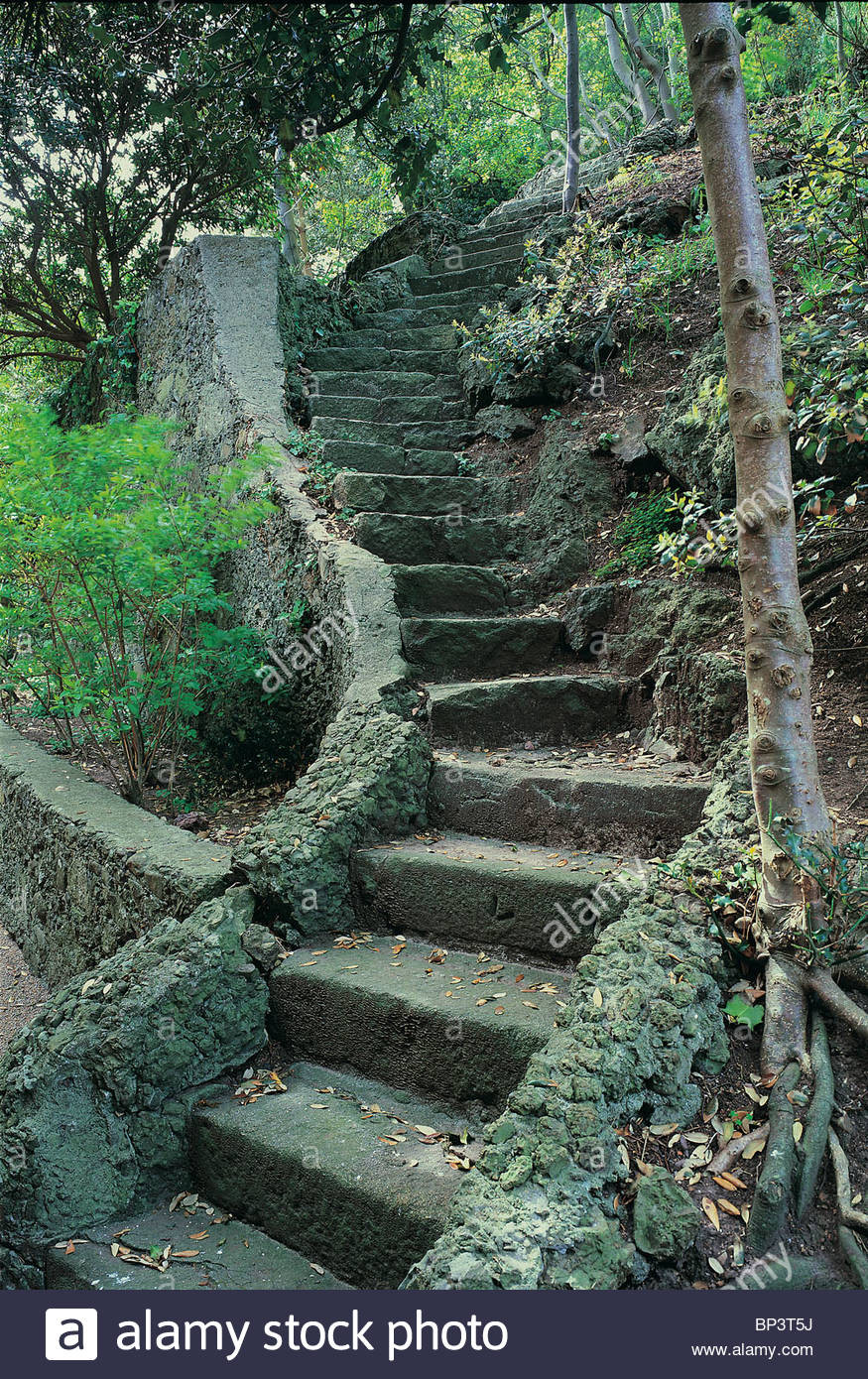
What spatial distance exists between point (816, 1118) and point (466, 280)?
28.2 feet

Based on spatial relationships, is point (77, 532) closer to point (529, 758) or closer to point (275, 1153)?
point (529, 758)

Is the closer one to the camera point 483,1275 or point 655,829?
point 483,1275

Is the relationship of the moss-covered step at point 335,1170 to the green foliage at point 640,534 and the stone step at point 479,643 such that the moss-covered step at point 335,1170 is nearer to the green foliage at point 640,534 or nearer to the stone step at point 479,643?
the stone step at point 479,643

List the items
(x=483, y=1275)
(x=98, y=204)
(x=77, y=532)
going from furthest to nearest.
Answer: (x=98, y=204), (x=77, y=532), (x=483, y=1275)

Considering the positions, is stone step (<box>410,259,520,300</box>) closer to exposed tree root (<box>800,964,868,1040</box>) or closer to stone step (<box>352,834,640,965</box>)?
stone step (<box>352,834,640,965</box>)

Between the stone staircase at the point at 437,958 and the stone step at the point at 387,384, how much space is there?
91.9 inches

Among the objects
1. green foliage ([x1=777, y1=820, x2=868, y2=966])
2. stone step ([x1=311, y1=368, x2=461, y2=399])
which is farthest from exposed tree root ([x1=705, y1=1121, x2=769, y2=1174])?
stone step ([x1=311, y1=368, x2=461, y2=399])

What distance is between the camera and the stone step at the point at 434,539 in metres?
5.33

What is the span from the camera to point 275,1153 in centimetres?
253

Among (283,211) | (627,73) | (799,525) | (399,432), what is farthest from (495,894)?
(627,73)

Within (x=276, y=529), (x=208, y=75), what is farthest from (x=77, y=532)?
(x=208, y=75)

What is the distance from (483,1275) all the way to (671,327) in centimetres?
554

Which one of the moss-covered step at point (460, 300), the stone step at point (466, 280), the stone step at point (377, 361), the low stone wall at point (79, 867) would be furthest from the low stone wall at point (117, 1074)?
the stone step at point (466, 280)

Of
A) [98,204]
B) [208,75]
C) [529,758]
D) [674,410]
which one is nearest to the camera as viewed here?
[208,75]
